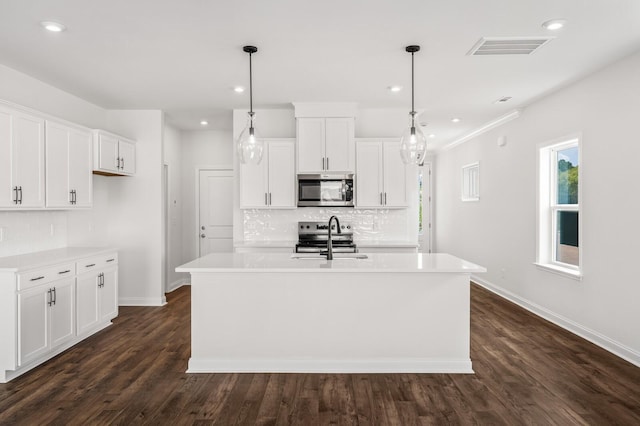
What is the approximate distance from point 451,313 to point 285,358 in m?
1.43

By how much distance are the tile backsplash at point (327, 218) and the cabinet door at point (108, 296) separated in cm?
172

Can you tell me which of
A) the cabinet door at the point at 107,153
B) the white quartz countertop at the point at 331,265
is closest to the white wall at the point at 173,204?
the cabinet door at the point at 107,153

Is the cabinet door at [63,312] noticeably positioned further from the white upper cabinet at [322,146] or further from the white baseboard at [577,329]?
the white baseboard at [577,329]

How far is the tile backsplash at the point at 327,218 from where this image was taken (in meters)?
5.82

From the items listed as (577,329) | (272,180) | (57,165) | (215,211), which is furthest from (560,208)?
(57,165)

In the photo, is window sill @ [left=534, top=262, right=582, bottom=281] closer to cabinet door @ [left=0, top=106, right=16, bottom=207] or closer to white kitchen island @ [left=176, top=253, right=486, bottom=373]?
white kitchen island @ [left=176, top=253, right=486, bottom=373]

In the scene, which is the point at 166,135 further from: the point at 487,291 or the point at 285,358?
the point at 487,291

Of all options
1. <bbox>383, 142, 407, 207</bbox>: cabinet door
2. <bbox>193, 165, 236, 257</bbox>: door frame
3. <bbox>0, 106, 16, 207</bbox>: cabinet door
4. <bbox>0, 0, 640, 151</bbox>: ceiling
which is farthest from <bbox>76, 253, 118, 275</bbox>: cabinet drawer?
<bbox>383, 142, 407, 207</bbox>: cabinet door

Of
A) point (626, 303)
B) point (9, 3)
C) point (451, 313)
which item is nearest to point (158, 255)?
point (9, 3)

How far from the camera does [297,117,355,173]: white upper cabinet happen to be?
5418 mm

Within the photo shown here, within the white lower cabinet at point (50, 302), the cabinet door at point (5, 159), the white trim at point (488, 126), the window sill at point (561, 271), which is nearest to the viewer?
the white lower cabinet at point (50, 302)

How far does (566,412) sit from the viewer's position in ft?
9.04

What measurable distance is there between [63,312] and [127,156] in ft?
7.40

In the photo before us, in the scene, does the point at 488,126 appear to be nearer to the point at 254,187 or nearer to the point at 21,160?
the point at 254,187
